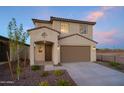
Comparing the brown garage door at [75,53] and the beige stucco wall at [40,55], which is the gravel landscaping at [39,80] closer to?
the brown garage door at [75,53]

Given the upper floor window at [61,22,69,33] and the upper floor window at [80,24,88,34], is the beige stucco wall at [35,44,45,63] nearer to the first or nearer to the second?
the upper floor window at [61,22,69,33]

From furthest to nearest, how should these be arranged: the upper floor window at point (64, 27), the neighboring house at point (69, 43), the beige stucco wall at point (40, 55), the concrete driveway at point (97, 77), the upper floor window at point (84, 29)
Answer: the upper floor window at point (84, 29), the upper floor window at point (64, 27), the beige stucco wall at point (40, 55), the neighboring house at point (69, 43), the concrete driveway at point (97, 77)

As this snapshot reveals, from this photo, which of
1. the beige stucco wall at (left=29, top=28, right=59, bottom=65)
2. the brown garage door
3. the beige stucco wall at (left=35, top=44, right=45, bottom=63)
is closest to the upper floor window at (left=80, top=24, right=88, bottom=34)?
the brown garage door

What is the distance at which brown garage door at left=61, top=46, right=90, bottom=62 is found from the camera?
17.6 meters

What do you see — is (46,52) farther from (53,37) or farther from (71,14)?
(71,14)

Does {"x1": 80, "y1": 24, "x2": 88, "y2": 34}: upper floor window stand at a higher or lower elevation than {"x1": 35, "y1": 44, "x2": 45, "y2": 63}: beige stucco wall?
higher

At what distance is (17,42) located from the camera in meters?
9.78

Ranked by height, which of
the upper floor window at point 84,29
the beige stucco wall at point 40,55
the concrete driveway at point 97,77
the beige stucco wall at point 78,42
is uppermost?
the upper floor window at point 84,29

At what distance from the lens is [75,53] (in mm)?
17953

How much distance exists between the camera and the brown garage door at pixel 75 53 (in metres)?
17.6

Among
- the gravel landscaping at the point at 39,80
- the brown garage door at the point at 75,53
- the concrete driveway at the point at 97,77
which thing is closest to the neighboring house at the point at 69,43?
the brown garage door at the point at 75,53

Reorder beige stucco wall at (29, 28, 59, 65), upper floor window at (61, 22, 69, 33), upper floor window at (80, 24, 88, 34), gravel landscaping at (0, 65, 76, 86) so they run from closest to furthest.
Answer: gravel landscaping at (0, 65, 76, 86), beige stucco wall at (29, 28, 59, 65), upper floor window at (61, 22, 69, 33), upper floor window at (80, 24, 88, 34)
